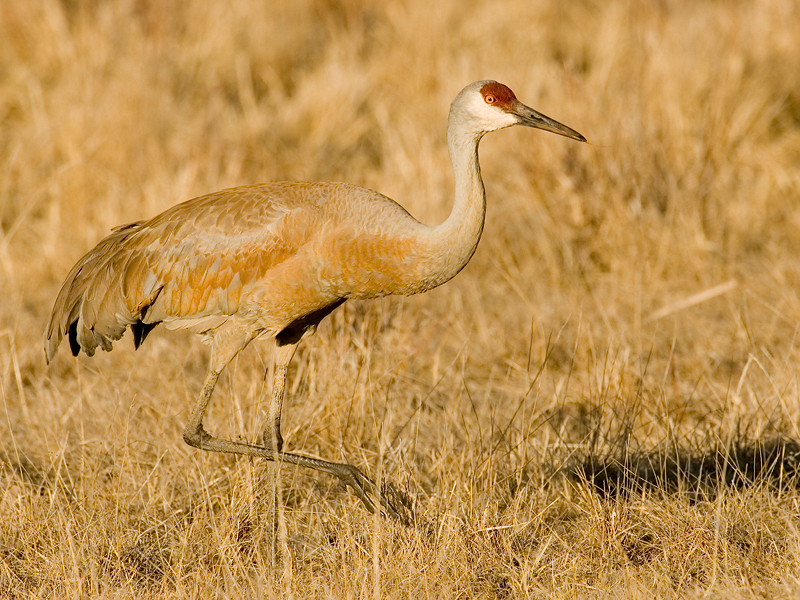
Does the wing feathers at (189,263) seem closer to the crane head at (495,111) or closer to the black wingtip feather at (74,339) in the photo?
the black wingtip feather at (74,339)

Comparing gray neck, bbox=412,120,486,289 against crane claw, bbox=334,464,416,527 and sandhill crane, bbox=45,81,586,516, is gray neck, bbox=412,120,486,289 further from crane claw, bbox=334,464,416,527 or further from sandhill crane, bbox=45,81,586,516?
crane claw, bbox=334,464,416,527

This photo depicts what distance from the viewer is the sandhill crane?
13.2 ft

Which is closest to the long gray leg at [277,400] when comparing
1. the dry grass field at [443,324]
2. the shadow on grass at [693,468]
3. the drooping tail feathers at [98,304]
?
the dry grass field at [443,324]

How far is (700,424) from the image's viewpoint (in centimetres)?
485

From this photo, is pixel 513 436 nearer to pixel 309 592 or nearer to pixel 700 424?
pixel 700 424

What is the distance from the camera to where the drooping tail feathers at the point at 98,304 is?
4.48 m

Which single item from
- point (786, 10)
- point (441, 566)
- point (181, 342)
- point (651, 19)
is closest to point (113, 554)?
point (441, 566)

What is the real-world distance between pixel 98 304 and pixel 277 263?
88cm

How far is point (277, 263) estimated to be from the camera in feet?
13.7

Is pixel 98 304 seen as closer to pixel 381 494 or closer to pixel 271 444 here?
pixel 271 444

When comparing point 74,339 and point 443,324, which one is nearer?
point 74,339

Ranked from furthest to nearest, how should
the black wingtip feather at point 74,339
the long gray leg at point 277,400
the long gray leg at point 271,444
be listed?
the black wingtip feather at point 74,339 < the long gray leg at point 277,400 < the long gray leg at point 271,444

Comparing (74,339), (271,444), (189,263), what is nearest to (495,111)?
(189,263)

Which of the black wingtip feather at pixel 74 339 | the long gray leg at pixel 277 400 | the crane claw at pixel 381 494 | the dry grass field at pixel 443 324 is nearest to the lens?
the dry grass field at pixel 443 324
